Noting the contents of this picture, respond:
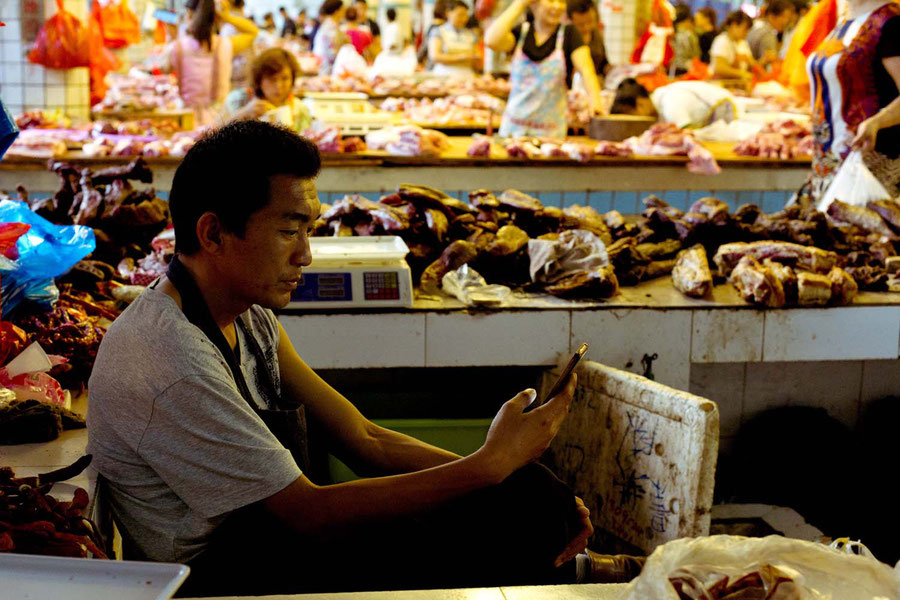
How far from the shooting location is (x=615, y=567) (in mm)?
2383

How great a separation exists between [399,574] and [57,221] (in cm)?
266

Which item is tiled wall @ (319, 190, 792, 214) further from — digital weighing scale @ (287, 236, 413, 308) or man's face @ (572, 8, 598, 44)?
digital weighing scale @ (287, 236, 413, 308)

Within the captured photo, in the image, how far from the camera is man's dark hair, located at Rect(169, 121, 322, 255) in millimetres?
1932

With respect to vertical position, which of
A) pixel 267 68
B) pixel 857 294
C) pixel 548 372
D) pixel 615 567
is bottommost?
pixel 615 567

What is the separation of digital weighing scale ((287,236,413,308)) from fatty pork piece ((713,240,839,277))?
1.35 metres

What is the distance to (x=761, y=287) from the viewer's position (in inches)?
137

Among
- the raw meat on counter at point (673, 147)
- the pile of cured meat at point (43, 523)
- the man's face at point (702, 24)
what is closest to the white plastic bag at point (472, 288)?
the pile of cured meat at point (43, 523)

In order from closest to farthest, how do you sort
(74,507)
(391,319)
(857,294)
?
(74,507), (391,319), (857,294)

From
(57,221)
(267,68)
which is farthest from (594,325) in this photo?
(267,68)

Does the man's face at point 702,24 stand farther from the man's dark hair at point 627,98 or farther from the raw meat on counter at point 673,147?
the raw meat on counter at point 673,147

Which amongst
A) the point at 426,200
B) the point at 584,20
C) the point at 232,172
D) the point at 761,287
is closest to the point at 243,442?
the point at 232,172

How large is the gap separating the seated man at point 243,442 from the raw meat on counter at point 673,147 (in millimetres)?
4352

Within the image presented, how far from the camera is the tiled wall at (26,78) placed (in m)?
7.98

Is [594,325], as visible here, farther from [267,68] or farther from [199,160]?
[267,68]
